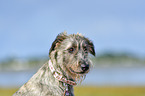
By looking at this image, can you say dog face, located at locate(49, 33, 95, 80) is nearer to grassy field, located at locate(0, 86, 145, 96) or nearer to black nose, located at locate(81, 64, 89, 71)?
black nose, located at locate(81, 64, 89, 71)

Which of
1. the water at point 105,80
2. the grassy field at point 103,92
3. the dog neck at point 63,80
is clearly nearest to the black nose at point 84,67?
the dog neck at point 63,80

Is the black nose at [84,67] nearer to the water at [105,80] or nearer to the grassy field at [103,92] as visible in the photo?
the grassy field at [103,92]

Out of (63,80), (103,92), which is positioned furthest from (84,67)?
(103,92)

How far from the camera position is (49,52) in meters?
7.46

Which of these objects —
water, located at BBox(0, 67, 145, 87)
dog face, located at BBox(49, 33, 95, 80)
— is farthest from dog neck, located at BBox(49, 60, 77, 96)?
water, located at BBox(0, 67, 145, 87)

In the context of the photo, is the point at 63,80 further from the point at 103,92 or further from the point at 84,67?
the point at 103,92

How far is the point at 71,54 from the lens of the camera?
755 centimetres

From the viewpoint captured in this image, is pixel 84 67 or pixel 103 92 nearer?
pixel 84 67

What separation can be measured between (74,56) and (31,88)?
161cm

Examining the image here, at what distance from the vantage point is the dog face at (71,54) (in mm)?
7321

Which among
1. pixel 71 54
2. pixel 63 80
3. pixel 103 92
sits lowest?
pixel 63 80

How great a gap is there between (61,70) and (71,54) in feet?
1.94

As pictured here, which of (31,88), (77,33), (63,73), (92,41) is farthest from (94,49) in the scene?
(31,88)

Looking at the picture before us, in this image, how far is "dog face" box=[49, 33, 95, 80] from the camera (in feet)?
24.0
